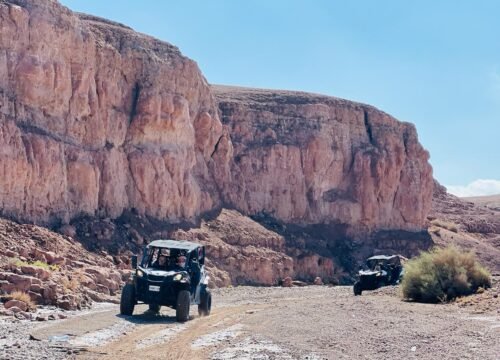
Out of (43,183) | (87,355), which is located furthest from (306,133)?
(87,355)

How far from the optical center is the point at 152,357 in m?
12.7

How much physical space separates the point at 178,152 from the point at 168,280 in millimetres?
28025

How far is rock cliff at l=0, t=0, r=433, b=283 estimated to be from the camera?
1367 inches

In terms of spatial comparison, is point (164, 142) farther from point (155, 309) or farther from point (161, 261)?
point (155, 309)

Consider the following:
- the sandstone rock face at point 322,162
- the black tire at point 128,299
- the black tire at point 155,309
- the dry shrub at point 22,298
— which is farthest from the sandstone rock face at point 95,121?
the black tire at point 128,299

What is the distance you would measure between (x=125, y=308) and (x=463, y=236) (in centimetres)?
6763

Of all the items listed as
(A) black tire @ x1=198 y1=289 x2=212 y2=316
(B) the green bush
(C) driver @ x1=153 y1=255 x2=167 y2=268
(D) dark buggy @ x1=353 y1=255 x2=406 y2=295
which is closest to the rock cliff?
(D) dark buggy @ x1=353 y1=255 x2=406 y2=295

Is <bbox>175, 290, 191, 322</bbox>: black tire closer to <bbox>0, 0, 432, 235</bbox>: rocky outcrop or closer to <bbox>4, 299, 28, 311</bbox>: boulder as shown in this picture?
<bbox>4, 299, 28, 311</bbox>: boulder

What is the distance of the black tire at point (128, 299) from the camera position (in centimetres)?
1925

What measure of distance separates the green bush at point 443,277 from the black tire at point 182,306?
11.4 meters

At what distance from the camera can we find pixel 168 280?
62.2 feet

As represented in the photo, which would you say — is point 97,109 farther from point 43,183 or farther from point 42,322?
point 42,322

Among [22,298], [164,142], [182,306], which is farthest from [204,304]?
[164,142]

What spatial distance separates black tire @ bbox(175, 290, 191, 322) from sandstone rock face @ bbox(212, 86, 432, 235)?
36.5m
